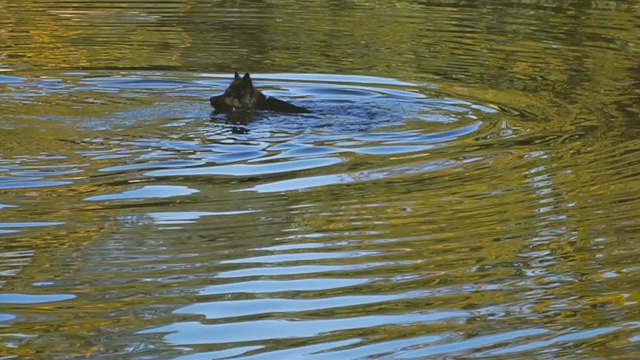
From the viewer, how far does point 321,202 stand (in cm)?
734

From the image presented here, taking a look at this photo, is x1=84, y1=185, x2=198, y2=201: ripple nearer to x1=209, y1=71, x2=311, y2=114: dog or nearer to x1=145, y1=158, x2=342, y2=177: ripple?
x1=145, y1=158, x2=342, y2=177: ripple

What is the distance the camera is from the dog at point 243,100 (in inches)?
426

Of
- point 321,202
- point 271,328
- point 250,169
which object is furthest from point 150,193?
point 271,328

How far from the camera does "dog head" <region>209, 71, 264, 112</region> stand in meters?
10.8

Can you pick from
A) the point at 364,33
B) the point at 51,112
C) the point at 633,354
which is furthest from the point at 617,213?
the point at 364,33

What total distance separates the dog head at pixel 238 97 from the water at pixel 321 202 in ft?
0.57

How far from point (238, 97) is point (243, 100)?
0.06 m

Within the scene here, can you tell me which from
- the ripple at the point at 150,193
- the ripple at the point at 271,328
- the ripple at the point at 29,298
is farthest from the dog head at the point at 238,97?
the ripple at the point at 271,328

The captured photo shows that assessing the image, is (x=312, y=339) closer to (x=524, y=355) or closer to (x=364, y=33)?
(x=524, y=355)

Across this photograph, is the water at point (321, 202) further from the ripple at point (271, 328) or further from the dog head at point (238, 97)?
the dog head at point (238, 97)

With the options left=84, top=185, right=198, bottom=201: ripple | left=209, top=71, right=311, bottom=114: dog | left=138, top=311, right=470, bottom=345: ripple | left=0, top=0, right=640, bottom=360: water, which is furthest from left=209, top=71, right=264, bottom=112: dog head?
left=138, top=311, right=470, bottom=345: ripple

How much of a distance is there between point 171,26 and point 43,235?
33.4 ft

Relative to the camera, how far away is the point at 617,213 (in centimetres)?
700

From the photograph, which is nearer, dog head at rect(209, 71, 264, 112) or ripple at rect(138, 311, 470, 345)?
ripple at rect(138, 311, 470, 345)
